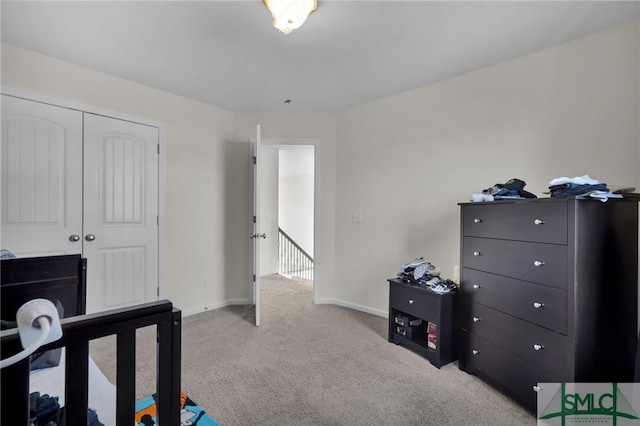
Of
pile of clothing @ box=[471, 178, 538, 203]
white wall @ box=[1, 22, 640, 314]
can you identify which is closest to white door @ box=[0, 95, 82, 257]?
white wall @ box=[1, 22, 640, 314]

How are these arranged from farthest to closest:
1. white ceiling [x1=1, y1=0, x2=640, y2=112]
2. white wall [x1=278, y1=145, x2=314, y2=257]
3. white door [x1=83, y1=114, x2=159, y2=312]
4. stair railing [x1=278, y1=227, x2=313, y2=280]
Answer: white wall [x1=278, y1=145, x2=314, y2=257], stair railing [x1=278, y1=227, x2=313, y2=280], white door [x1=83, y1=114, x2=159, y2=312], white ceiling [x1=1, y1=0, x2=640, y2=112]

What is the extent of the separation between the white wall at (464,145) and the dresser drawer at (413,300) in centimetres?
51

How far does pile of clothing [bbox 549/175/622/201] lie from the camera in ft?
5.20

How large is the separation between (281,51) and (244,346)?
2.47 meters

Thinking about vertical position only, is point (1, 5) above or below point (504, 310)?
above

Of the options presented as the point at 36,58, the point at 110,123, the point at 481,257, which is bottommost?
the point at 481,257

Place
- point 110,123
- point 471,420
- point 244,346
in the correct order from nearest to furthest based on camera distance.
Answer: point 471,420 < point 244,346 < point 110,123

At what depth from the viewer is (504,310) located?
1.94m

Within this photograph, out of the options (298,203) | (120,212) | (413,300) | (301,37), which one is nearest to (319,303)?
(413,300)

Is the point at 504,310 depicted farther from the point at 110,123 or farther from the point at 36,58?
the point at 36,58

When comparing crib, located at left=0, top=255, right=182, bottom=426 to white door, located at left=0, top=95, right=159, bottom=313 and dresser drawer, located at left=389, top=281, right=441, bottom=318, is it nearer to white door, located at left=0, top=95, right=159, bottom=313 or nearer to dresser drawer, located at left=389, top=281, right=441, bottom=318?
white door, located at left=0, top=95, right=159, bottom=313

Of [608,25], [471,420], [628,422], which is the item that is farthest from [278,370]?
[608,25]

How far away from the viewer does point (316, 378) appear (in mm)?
2160

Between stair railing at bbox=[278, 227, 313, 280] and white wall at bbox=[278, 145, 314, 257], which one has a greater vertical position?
white wall at bbox=[278, 145, 314, 257]
